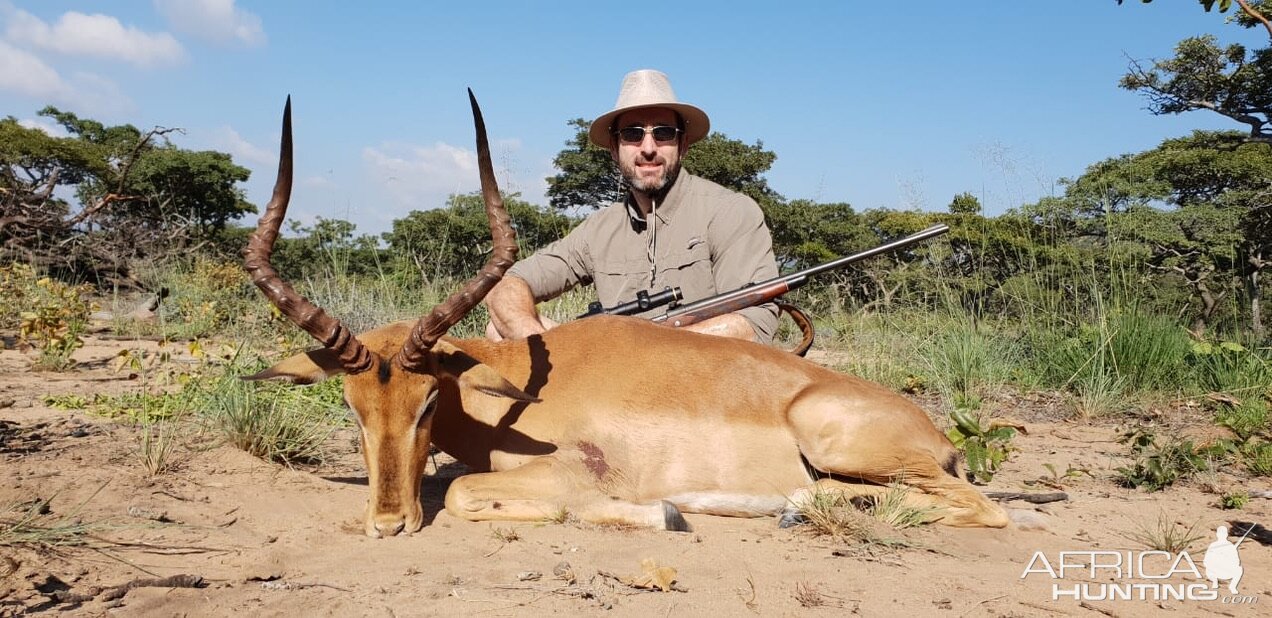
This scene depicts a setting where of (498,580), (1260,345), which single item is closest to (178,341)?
(498,580)

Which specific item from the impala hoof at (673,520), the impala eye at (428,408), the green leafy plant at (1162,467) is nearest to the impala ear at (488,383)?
the impala eye at (428,408)

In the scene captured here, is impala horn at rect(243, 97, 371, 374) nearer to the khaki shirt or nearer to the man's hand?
the man's hand

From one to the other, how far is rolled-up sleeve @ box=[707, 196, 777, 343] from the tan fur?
1430 millimetres

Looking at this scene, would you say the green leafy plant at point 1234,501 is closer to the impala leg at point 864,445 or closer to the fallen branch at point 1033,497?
the fallen branch at point 1033,497

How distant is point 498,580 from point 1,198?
14.9 m

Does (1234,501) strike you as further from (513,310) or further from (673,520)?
(513,310)

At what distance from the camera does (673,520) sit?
4250 mm

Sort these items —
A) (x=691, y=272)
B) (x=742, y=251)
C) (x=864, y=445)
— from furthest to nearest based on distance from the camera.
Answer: (x=691, y=272), (x=742, y=251), (x=864, y=445)

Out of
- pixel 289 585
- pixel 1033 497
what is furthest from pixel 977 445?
pixel 289 585

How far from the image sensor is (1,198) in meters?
14.4

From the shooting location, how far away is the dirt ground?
312 centimetres

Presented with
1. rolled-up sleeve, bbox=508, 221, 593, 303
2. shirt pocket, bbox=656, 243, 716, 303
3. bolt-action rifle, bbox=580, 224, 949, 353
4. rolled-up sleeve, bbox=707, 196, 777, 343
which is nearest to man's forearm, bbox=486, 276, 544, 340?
rolled-up sleeve, bbox=508, 221, 593, 303

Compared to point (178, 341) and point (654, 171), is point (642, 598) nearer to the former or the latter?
point (654, 171)

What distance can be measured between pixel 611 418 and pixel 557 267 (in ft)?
8.26
